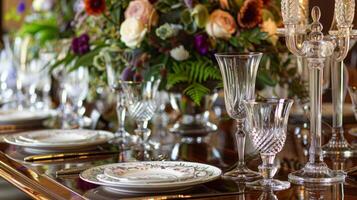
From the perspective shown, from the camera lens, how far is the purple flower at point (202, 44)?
223cm

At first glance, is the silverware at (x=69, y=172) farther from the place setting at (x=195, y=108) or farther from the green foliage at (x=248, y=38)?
the green foliage at (x=248, y=38)

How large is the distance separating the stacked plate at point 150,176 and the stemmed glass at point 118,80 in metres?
0.48

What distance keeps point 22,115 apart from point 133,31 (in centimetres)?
63

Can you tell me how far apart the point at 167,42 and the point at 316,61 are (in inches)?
30.1

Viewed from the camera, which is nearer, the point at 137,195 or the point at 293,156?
the point at 137,195

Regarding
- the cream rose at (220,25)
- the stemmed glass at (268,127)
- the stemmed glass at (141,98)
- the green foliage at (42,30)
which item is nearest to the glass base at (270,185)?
the stemmed glass at (268,127)

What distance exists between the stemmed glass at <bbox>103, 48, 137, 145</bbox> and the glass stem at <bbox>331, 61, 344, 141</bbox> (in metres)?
0.55

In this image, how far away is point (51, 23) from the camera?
3445 millimetres

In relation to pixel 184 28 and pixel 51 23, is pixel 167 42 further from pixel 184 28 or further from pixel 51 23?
pixel 51 23

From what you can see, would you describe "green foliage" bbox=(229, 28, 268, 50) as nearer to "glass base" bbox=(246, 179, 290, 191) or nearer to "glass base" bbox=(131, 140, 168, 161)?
"glass base" bbox=(131, 140, 168, 161)

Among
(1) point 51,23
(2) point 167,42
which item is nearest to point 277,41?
(2) point 167,42

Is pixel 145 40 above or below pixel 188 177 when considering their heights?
above

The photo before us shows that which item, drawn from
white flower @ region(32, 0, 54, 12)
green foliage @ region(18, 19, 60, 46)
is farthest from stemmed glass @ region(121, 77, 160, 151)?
white flower @ region(32, 0, 54, 12)

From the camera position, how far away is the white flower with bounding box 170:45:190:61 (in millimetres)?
2236
